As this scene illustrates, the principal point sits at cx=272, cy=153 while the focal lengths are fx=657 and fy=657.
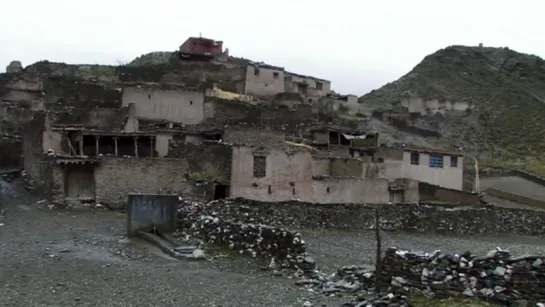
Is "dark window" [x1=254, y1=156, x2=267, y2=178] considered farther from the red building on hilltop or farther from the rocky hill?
the red building on hilltop

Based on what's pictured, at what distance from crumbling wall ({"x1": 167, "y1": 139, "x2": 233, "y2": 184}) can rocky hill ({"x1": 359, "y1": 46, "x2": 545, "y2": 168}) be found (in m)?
36.1

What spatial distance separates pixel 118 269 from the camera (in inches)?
645

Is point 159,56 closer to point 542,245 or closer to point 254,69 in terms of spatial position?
point 254,69

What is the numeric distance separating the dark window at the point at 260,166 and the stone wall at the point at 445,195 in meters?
13.4

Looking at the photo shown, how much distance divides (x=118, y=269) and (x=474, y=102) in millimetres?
82377

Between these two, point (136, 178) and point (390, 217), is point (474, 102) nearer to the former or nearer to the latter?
point (390, 217)

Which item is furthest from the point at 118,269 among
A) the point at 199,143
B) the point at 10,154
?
the point at 10,154

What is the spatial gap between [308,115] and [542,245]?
26.7 m

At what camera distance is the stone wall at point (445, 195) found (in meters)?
40.0

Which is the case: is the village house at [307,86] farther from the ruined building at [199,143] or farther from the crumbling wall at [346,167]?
the crumbling wall at [346,167]

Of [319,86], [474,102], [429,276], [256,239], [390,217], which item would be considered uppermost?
[319,86]

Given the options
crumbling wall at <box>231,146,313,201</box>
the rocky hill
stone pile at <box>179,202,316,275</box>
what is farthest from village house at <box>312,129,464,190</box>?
stone pile at <box>179,202,316,275</box>

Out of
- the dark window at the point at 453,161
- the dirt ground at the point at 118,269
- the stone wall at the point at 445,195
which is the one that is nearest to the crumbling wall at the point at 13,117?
the dirt ground at the point at 118,269

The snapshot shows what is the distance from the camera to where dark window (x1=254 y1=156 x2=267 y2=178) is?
31.7 meters
